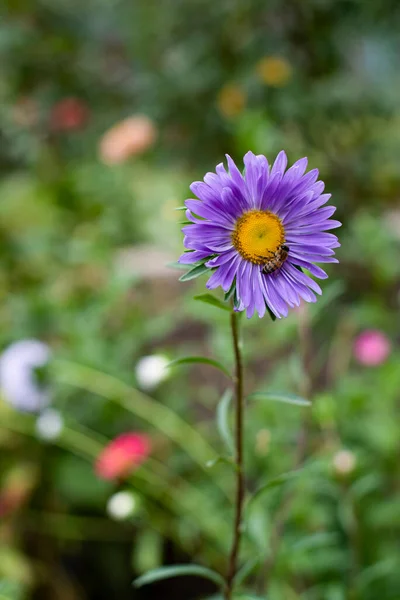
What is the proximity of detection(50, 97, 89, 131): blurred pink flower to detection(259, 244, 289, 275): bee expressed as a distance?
5.88ft

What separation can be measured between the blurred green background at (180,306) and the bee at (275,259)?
0.06 m

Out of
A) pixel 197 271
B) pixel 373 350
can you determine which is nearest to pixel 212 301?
pixel 197 271

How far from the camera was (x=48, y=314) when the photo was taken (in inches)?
35.9

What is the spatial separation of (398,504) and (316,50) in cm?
139

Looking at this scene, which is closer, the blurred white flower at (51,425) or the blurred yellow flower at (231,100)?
the blurred white flower at (51,425)

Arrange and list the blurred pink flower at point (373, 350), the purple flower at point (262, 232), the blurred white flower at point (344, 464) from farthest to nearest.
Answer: the blurred pink flower at point (373, 350) < the blurred white flower at point (344, 464) < the purple flower at point (262, 232)

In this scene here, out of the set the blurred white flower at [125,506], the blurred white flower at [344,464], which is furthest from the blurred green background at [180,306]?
the blurred white flower at [125,506]

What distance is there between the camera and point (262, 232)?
24cm

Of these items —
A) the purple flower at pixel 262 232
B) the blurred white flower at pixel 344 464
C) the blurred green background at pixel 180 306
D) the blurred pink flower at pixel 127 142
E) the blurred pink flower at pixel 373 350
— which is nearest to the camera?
the purple flower at pixel 262 232

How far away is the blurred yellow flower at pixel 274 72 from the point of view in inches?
59.7

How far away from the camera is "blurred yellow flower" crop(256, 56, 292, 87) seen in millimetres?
1517

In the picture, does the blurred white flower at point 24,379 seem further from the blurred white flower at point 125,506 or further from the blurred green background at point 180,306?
the blurred white flower at point 125,506

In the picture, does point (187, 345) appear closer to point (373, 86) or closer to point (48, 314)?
point (48, 314)

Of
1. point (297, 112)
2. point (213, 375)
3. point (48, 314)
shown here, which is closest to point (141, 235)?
point (297, 112)
